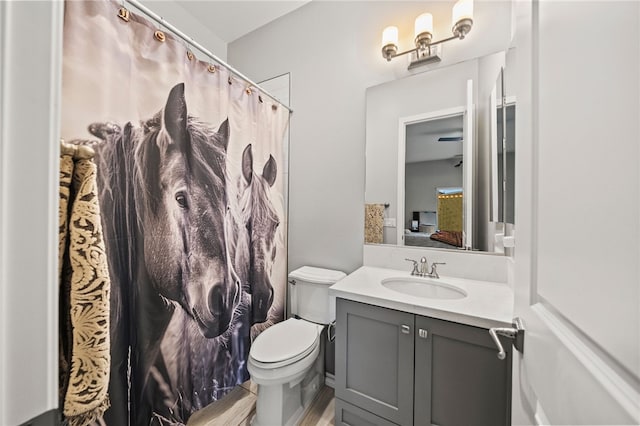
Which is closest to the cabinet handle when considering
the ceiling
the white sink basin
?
the white sink basin

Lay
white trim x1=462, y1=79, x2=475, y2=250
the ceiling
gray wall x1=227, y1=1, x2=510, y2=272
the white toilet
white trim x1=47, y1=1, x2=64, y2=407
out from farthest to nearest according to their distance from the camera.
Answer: the ceiling
gray wall x1=227, y1=1, x2=510, y2=272
white trim x1=462, y1=79, x2=475, y2=250
the white toilet
white trim x1=47, y1=1, x2=64, y2=407

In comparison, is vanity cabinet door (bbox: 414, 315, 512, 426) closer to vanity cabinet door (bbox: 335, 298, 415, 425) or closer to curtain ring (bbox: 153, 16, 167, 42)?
vanity cabinet door (bbox: 335, 298, 415, 425)

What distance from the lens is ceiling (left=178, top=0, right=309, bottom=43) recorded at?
180 centimetres

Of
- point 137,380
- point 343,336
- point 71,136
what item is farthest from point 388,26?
point 137,380

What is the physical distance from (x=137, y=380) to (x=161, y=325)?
22cm

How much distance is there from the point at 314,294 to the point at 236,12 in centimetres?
223

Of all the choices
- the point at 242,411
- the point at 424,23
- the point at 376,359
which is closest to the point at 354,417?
the point at 376,359

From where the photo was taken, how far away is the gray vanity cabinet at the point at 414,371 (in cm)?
91

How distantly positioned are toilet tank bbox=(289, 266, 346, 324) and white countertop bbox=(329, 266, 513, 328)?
280 mm

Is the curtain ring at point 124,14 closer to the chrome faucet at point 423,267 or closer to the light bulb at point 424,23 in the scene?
the light bulb at point 424,23

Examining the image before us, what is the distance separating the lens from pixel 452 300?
1100 mm

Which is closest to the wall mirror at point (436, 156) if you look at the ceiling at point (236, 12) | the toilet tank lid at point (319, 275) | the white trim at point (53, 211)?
the toilet tank lid at point (319, 275)

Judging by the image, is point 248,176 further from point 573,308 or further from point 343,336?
point 573,308

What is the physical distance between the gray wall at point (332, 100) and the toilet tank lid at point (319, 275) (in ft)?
0.27
